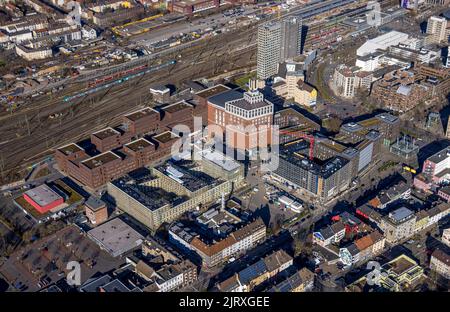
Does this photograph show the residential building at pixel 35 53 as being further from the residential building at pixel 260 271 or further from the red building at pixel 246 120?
the residential building at pixel 260 271

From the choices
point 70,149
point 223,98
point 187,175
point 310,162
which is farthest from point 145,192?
point 223,98

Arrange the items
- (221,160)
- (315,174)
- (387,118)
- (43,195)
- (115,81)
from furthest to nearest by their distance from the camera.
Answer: (115,81) < (387,118) < (221,160) < (43,195) < (315,174)

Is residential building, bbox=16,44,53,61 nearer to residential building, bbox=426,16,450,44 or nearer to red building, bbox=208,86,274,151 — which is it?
red building, bbox=208,86,274,151

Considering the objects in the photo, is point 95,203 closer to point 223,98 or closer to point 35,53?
point 223,98

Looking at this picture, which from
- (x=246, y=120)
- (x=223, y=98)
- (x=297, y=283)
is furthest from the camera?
(x=223, y=98)

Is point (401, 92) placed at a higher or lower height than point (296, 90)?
higher

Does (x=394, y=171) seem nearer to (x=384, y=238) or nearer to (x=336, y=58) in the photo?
(x=384, y=238)

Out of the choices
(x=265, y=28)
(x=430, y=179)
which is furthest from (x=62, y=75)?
(x=430, y=179)
